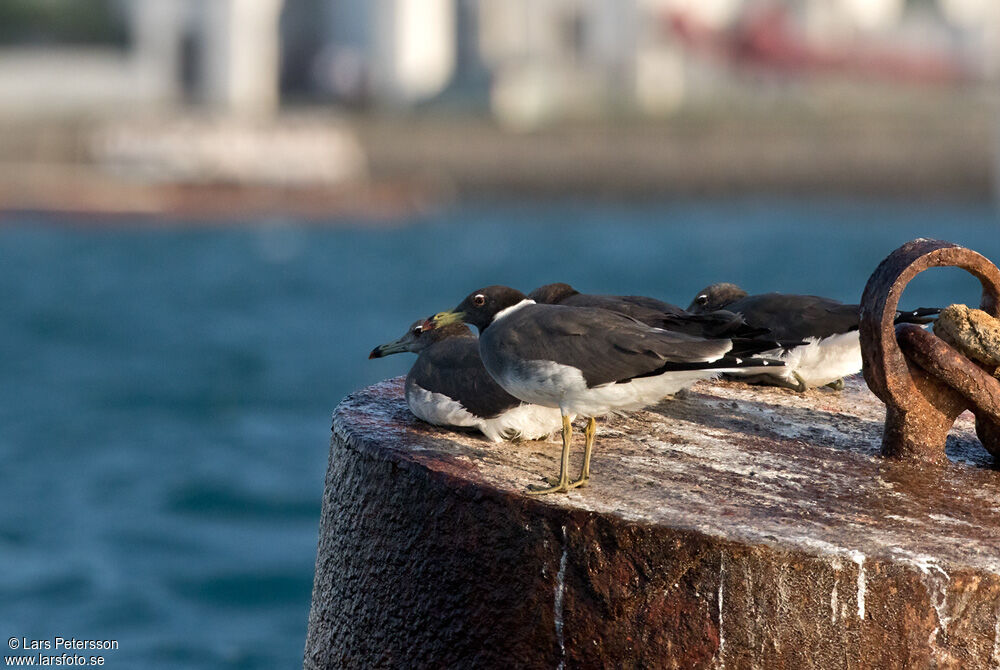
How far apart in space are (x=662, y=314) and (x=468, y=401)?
25.6 inches

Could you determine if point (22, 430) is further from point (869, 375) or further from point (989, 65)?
point (989, 65)

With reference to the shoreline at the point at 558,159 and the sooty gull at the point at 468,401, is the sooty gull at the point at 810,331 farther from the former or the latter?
the shoreline at the point at 558,159

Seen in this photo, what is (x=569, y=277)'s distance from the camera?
2825 cm

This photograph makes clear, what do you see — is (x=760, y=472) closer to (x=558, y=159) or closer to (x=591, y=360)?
(x=591, y=360)

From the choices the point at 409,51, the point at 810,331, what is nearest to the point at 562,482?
the point at 810,331

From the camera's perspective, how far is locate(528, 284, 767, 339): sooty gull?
416 centimetres

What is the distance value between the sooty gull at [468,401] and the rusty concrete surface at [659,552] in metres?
0.06

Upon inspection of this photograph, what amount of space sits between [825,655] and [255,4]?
164 ft

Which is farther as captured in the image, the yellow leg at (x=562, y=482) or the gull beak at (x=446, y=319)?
the gull beak at (x=446, y=319)

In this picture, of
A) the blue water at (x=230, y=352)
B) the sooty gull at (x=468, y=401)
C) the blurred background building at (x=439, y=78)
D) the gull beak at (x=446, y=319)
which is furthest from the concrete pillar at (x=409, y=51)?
the sooty gull at (x=468, y=401)

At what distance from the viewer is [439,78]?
53.7 metres

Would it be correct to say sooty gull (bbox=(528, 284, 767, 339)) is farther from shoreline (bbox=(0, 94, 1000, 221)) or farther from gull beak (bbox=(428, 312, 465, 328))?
shoreline (bbox=(0, 94, 1000, 221))

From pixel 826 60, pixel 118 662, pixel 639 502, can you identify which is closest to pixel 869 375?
pixel 639 502

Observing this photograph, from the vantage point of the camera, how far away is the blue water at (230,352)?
9.40m
